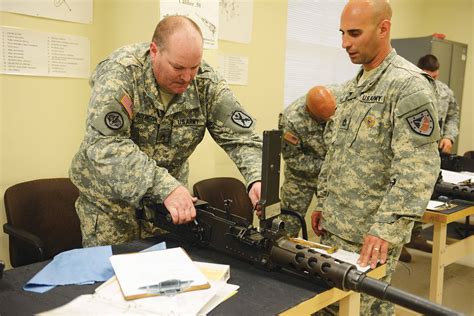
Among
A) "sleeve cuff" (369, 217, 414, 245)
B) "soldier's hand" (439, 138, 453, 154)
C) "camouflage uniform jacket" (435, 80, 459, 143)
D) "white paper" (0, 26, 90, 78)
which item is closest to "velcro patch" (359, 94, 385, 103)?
"sleeve cuff" (369, 217, 414, 245)

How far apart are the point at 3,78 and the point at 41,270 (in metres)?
1.31

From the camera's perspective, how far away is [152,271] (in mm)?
1152

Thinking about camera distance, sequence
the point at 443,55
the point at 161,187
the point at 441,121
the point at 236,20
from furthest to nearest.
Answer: the point at 443,55
the point at 441,121
the point at 236,20
the point at 161,187

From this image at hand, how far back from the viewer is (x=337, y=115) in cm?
184

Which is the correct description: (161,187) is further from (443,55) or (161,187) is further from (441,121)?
(443,55)

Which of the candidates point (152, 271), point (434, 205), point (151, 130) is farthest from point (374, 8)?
point (434, 205)

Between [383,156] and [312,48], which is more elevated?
[312,48]

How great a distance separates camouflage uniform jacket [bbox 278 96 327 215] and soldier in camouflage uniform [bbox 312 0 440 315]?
87 cm

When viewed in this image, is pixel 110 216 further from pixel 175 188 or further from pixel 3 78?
pixel 3 78

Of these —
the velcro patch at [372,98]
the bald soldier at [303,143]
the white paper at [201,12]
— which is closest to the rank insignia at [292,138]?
the bald soldier at [303,143]

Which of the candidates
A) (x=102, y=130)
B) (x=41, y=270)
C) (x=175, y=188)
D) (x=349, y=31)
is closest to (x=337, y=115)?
(x=349, y=31)

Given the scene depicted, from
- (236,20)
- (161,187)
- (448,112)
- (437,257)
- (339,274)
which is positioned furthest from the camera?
(448,112)

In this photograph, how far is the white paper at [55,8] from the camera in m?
2.15

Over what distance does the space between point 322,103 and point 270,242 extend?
149 centimetres
